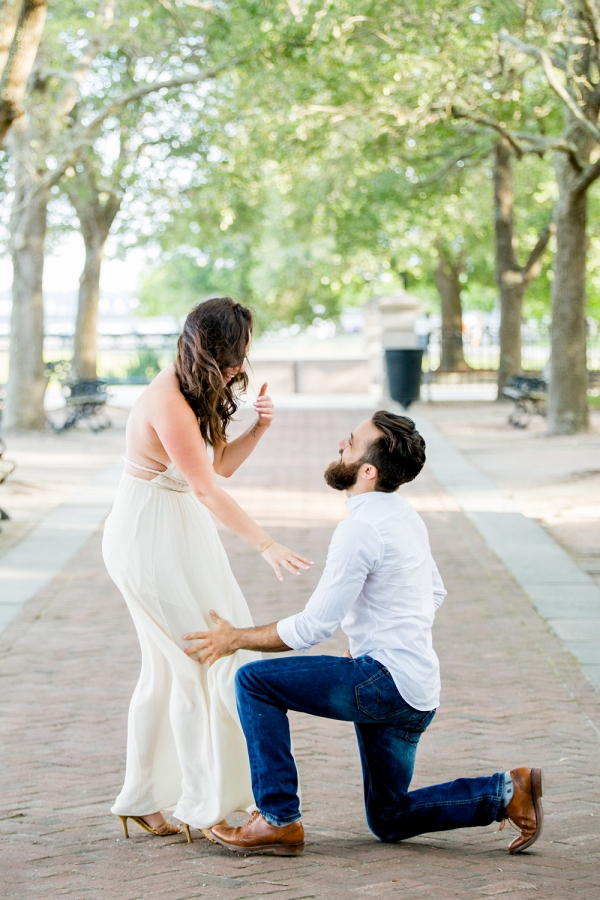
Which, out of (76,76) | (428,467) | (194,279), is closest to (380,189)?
(76,76)

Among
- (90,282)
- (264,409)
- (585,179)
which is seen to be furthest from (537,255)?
(264,409)

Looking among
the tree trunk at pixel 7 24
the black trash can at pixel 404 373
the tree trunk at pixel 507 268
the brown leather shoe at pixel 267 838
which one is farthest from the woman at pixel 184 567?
the tree trunk at pixel 507 268

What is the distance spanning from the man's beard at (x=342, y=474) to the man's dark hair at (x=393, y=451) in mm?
55

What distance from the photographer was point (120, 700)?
5242 millimetres

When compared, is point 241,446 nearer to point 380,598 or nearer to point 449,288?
point 380,598

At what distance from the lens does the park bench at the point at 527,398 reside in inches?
723

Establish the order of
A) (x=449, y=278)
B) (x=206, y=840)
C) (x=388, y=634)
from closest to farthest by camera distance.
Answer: (x=388, y=634), (x=206, y=840), (x=449, y=278)

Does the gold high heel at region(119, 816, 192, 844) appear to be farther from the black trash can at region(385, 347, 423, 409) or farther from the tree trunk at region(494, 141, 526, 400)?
the tree trunk at region(494, 141, 526, 400)

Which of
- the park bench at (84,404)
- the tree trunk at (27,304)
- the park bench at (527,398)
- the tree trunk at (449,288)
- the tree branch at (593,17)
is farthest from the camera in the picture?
the tree trunk at (449,288)

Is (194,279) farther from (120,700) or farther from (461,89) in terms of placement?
(120,700)

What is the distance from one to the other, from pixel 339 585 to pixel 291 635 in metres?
0.22

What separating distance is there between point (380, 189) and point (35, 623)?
16375 millimetres

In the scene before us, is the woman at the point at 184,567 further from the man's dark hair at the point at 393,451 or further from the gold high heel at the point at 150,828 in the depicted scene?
the man's dark hair at the point at 393,451

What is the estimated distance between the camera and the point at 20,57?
30.5ft
